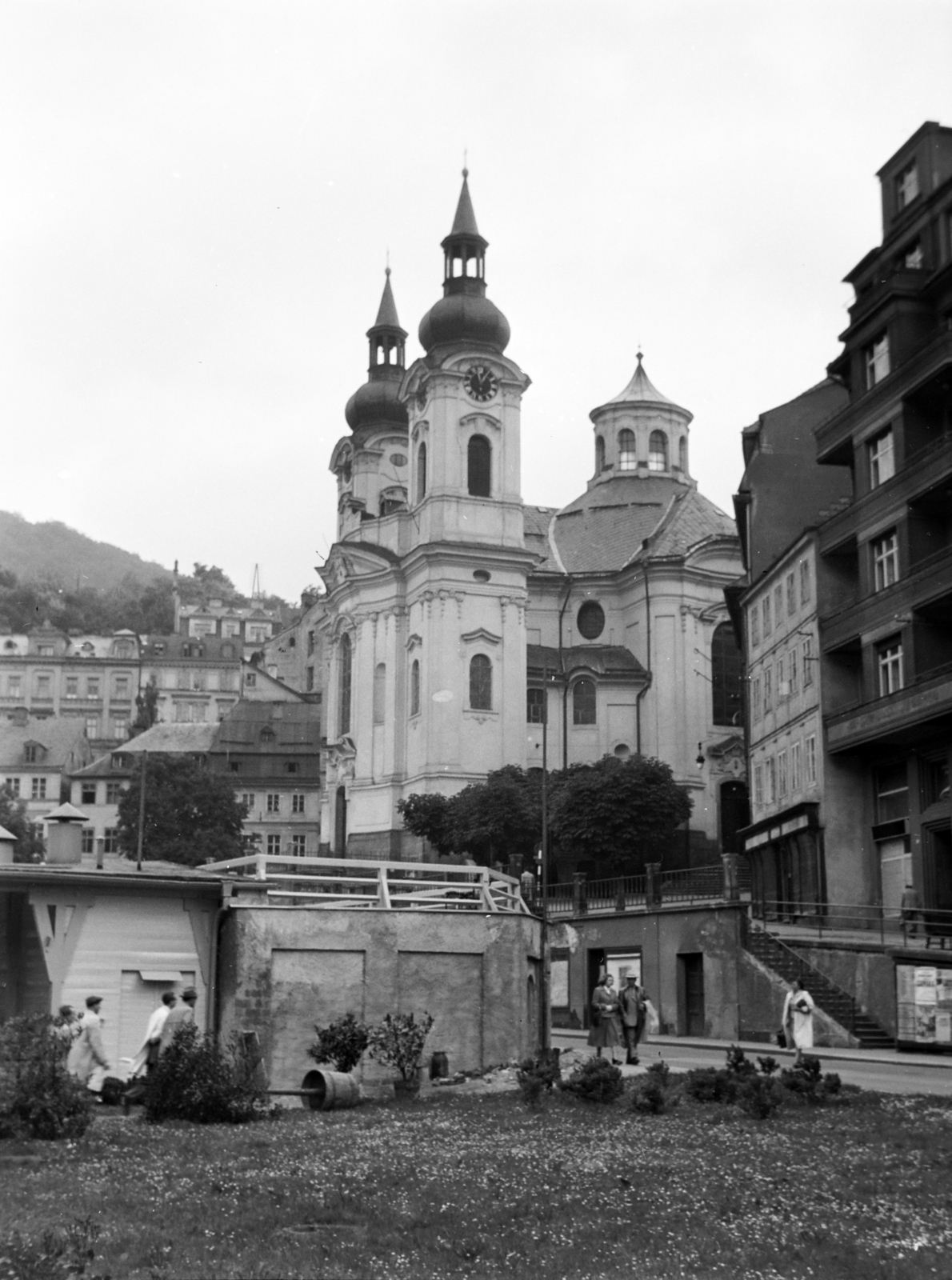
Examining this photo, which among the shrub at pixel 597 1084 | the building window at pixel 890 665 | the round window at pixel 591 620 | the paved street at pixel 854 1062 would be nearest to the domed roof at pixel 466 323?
the round window at pixel 591 620

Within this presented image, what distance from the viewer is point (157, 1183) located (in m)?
15.5

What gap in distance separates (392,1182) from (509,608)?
72867 millimetres

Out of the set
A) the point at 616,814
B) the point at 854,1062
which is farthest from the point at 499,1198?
the point at 616,814

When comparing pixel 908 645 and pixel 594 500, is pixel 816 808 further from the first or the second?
pixel 594 500

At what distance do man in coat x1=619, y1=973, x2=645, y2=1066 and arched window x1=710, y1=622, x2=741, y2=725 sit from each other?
6011cm

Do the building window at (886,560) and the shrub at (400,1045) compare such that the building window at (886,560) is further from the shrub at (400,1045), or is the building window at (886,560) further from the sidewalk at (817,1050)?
the shrub at (400,1045)

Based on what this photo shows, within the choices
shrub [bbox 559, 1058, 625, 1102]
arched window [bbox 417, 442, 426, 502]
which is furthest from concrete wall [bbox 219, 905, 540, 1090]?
arched window [bbox 417, 442, 426, 502]

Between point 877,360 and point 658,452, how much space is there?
58.4 m

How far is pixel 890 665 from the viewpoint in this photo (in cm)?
4672

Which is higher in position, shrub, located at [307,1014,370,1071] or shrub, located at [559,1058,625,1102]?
shrub, located at [307,1014,370,1071]

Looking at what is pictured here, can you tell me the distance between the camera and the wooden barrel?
72.8 feet

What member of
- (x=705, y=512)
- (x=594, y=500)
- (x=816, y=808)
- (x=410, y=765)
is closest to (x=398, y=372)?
(x=594, y=500)

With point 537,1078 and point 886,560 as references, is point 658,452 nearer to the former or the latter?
point 886,560

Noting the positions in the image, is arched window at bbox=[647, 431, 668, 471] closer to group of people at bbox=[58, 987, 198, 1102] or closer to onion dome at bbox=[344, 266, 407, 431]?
onion dome at bbox=[344, 266, 407, 431]
